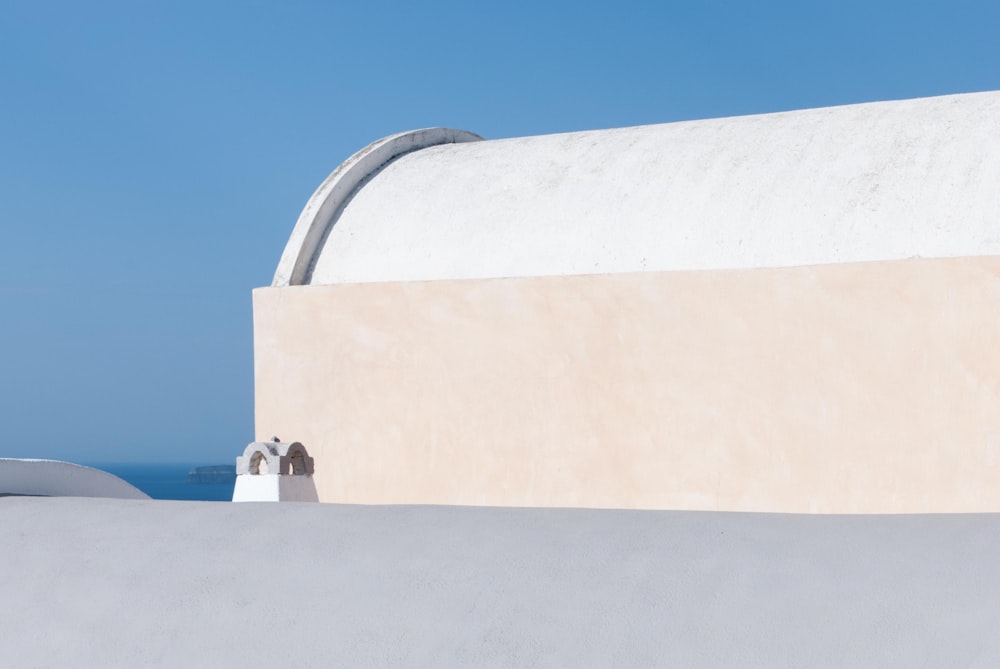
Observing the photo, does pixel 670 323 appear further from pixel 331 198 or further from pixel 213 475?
pixel 213 475

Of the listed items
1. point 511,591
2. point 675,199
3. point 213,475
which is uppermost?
point 213,475

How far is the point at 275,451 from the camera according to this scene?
8039 mm

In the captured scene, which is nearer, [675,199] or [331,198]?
[675,199]

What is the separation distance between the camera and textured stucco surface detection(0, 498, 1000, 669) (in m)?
3.25

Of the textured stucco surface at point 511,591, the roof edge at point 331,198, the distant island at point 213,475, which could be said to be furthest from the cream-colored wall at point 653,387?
the distant island at point 213,475

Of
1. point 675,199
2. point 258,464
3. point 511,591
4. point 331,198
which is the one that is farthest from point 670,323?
point 511,591

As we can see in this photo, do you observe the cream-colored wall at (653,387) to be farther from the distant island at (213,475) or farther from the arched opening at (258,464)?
the distant island at (213,475)

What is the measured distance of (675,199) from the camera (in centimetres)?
813

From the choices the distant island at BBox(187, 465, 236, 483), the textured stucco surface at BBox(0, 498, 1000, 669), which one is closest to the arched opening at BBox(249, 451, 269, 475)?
the textured stucco surface at BBox(0, 498, 1000, 669)

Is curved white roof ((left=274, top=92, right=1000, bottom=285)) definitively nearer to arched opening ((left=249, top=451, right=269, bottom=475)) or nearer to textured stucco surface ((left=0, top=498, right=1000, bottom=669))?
arched opening ((left=249, top=451, right=269, bottom=475))

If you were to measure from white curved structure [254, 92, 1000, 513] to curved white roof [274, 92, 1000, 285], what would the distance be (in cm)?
2

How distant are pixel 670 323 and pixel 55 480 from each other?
367 cm

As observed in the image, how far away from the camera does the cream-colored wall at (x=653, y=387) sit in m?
6.74

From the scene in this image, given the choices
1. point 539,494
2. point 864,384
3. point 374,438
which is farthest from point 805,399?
point 374,438
